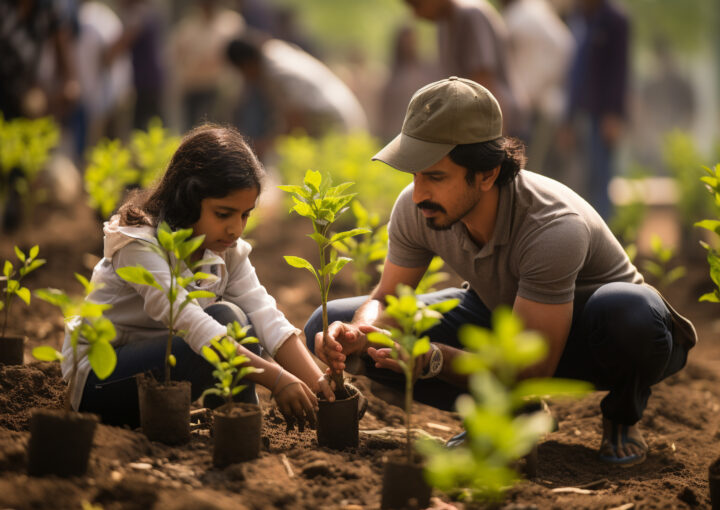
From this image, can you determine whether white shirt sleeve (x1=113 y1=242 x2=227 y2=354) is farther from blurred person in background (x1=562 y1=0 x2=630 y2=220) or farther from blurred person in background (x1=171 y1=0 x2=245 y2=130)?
blurred person in background (x1=171 y1=0 x2=245 y2=130)

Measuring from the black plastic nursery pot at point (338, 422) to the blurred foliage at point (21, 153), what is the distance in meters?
3.74

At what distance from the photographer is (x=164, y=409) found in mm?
2664

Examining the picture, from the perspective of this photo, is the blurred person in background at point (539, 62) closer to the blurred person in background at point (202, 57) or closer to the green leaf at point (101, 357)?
the blurred person in background at point (202, 57)

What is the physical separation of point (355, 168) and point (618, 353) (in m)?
3.57

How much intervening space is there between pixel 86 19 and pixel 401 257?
24.8 ft

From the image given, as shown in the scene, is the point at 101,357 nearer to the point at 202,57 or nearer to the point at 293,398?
the point at 293,398

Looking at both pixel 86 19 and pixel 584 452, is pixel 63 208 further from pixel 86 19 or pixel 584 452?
pixel 584 452

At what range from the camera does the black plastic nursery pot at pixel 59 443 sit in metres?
2.28

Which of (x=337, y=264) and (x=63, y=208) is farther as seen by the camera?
(x=63, y=208)

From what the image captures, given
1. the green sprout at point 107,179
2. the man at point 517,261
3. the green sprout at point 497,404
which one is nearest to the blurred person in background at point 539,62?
the green sprout at point 107,179

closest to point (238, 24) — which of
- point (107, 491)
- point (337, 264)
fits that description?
point (337, 264)

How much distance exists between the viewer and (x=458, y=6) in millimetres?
5855

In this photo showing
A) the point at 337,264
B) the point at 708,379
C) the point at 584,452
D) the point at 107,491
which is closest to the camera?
the point at 107,491

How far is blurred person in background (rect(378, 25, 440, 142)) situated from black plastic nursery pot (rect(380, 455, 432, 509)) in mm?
8976
